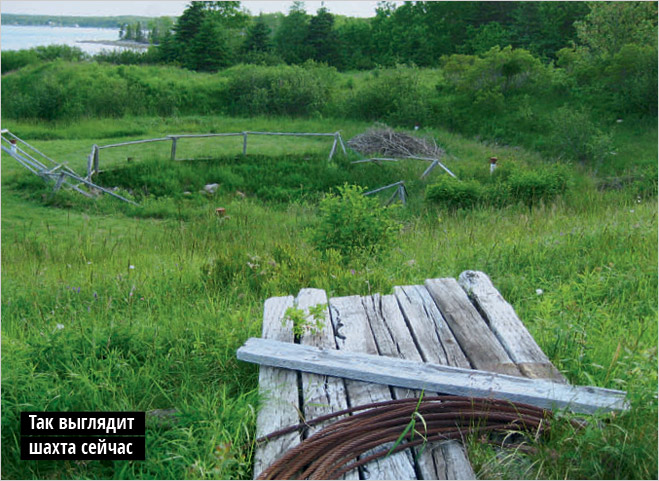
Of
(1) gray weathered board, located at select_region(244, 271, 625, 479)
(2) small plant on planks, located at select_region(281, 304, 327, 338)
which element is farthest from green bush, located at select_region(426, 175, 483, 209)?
(2) small plant on planks, located at select_region(281, 304, 327, 338)

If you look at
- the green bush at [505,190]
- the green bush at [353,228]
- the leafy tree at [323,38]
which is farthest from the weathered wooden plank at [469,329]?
the leafy tree at [323,38]

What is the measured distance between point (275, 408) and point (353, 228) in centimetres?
347

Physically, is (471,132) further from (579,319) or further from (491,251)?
(579,319)

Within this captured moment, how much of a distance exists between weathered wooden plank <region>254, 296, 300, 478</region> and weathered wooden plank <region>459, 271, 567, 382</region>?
130cm

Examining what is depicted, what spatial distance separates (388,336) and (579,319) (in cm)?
145

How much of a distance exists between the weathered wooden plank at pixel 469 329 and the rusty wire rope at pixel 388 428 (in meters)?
0.38

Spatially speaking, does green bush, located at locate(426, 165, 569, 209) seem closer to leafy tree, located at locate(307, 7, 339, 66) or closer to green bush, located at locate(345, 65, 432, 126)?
green bush, located at locate(345, 65, 432, 126)

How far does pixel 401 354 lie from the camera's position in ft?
10.9

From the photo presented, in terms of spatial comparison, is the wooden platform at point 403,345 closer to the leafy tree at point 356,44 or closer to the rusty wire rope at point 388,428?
the rusty wire rope at point 388,428

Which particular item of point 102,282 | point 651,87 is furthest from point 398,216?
point 651,87

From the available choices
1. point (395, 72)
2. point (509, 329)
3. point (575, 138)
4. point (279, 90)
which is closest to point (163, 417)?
→ point (509, 329)

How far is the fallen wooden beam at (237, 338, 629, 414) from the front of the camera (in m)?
2.87

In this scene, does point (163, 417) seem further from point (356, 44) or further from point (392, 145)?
point (356, 44)
